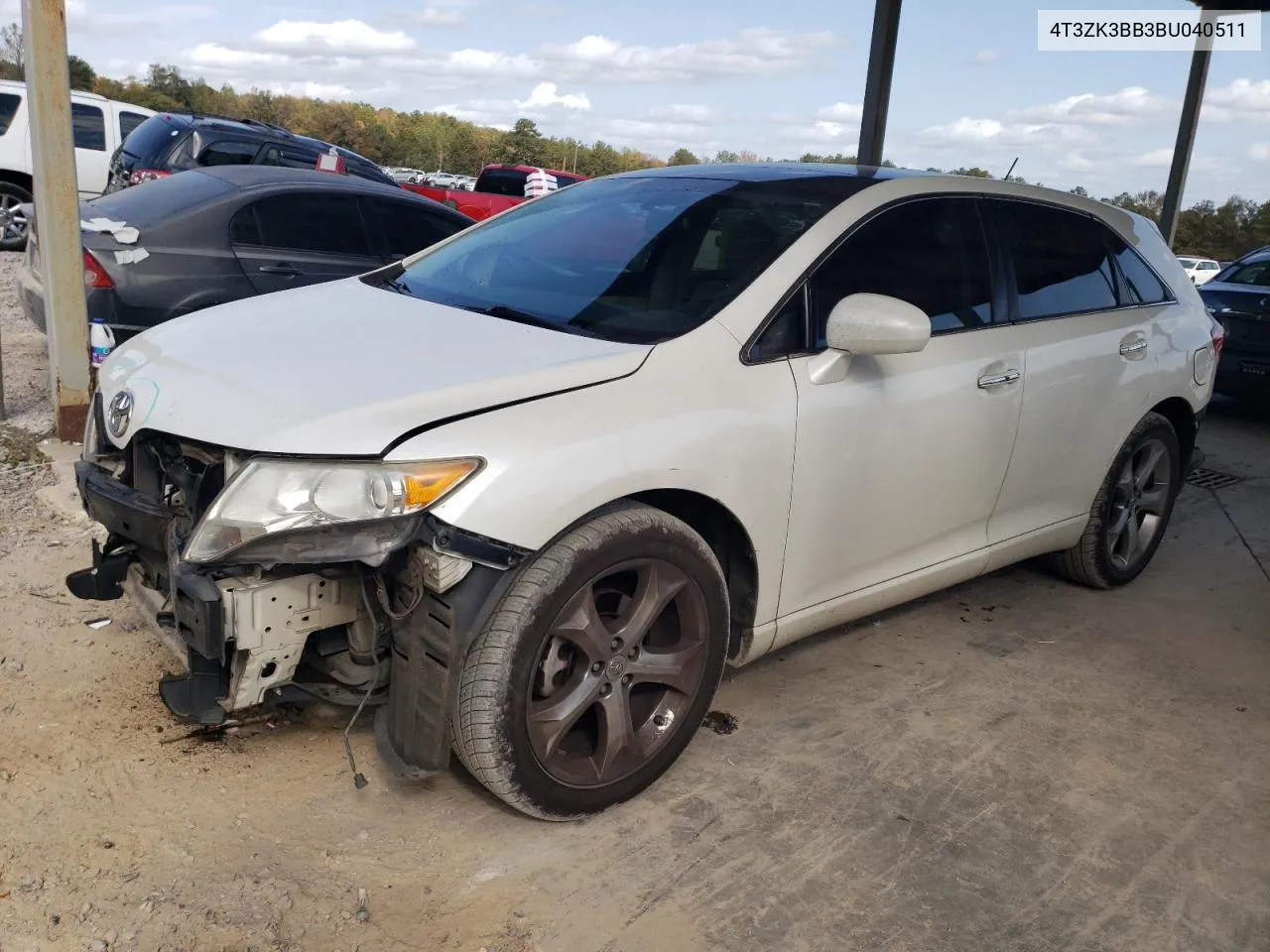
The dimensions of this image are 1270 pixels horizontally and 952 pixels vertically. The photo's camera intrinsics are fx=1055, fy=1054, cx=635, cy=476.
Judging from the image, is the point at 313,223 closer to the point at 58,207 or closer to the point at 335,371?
the point at 58,207

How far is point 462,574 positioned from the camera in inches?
89.4

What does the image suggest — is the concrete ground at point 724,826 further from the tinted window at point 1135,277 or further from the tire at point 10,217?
the tire at point 10,217

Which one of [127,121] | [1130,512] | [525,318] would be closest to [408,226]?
[525,318]

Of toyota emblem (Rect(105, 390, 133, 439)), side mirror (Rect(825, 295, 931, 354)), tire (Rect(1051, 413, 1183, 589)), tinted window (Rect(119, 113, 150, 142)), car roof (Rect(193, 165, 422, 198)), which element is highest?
tinted window (Rect(119, 113, 150, 142))

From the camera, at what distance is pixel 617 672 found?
2.61 metres

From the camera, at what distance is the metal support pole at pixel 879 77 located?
8.23 m

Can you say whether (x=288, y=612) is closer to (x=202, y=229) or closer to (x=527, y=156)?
(x=202, y=229)

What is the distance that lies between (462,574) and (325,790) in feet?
2.87

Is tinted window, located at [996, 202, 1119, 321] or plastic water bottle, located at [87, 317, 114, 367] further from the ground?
tinted window, located at [996, 202, 1119, 321]

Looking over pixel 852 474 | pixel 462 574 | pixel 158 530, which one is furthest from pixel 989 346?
pixel 158 530

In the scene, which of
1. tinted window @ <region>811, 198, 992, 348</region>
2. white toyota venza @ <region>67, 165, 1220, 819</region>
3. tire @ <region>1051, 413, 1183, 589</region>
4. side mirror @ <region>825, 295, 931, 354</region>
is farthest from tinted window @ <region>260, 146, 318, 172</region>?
side mirror @ <region>825, 295, 931, 354</region>

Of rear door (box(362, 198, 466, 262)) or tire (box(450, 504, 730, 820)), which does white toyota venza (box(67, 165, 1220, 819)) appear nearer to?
tire (box(450, 504, 730, 820))

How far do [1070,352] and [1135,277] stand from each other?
755 mm

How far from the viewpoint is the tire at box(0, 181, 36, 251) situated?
1241 cm
